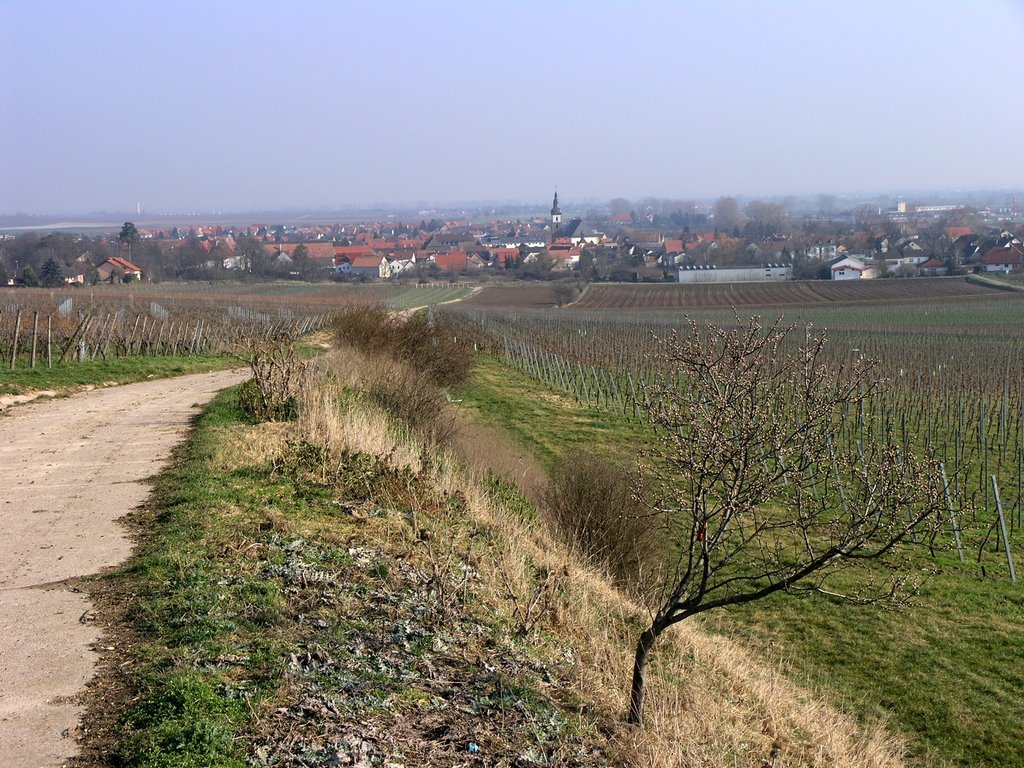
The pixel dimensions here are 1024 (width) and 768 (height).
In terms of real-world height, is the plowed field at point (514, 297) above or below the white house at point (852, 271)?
below

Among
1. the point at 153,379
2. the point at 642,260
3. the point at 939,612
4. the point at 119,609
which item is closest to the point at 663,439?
the point at 119,609

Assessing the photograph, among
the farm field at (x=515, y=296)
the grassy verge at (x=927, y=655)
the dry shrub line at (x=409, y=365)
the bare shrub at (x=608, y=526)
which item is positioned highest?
the dry shrub line at (x=409, y=365)

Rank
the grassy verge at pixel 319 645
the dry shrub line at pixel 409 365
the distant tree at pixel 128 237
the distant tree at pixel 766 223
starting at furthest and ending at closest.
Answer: the distant tree at pixel 766 223 < the distant tree at pixel 128 237 < the dry shrub line at pixel 409 365 < the grassy verge at pixel 319 645

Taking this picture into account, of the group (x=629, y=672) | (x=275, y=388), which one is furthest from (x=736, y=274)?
(x=629, y=672)

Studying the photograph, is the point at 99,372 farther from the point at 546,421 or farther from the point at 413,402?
the point at 546,421

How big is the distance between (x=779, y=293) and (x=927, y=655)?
221ft

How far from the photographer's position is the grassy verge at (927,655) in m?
9.31

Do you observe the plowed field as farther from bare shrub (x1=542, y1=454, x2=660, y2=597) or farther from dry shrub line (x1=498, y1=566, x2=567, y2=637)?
dry shrub line (x1=498, y1=566, x2=567, y2=637)

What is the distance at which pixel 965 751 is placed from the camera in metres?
8.95

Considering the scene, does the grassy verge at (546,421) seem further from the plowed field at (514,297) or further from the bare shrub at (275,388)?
the plowed field at (514,297)

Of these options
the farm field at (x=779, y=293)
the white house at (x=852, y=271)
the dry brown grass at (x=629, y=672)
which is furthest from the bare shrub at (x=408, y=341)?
the white house at (x=852, y=271)

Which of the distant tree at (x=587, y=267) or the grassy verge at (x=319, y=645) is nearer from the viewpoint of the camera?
the grassy verge at (x=319, y=645)

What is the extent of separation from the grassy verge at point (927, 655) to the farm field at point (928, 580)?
0.07 ft

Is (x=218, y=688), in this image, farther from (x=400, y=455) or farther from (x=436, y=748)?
(x=400, y=455)
